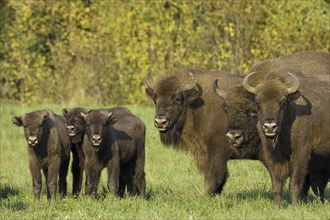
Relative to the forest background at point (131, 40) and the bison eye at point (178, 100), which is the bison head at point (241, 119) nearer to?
the bison eye at point (178, 100)

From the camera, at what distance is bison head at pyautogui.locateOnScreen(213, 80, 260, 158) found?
12.9m

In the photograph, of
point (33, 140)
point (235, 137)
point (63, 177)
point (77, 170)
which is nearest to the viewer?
point (235, 137)

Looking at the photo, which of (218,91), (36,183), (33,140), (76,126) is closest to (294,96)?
(218,91)

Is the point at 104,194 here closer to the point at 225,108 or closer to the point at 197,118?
the point at 197,118

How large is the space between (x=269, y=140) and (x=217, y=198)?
1234mm

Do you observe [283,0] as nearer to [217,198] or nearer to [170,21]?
[170,21]

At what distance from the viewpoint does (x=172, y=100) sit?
1411 cm

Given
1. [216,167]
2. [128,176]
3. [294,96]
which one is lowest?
[128,176]

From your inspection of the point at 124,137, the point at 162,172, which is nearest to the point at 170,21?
the point at 162,172

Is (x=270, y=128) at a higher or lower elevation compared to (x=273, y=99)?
lower

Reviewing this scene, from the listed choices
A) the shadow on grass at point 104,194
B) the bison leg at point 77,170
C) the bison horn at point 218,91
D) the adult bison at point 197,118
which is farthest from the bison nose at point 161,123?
the bison leg at point 77,170

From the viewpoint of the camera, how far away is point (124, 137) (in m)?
14.7

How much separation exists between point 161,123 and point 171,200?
4.40ft

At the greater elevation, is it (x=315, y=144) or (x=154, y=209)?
(x=315, y=144)
